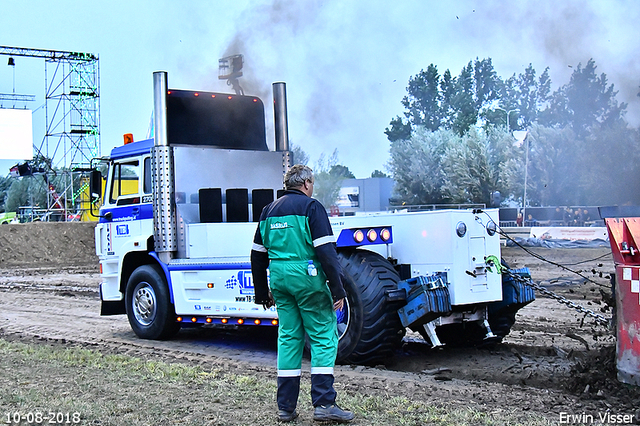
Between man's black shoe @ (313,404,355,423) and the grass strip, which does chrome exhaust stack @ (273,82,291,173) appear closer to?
the grass strip

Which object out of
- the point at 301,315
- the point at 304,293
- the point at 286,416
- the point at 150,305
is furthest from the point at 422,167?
the point at 286,416

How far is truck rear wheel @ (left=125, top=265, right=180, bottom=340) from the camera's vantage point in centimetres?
933

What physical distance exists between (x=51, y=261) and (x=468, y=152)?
77.4 ft

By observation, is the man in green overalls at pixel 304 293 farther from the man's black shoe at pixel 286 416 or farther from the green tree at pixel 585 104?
the green tree at pixel 585 104

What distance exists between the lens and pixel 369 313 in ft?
22.9

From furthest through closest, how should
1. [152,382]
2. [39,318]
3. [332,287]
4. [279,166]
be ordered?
[39,318]
[279,166]
[152,382]
[332,287]

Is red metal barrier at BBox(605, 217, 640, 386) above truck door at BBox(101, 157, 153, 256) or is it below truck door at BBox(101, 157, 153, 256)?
below

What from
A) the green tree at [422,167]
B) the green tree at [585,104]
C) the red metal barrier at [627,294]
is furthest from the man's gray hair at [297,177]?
the green tree at [422,167]

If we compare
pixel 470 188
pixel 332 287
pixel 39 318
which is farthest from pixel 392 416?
pixel 470 188

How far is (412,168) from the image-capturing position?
44344mm

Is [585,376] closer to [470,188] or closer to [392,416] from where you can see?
[392,416]

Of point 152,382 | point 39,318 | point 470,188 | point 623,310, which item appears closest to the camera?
point 623,310

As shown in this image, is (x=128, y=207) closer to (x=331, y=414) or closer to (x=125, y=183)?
(x=125, y=183)

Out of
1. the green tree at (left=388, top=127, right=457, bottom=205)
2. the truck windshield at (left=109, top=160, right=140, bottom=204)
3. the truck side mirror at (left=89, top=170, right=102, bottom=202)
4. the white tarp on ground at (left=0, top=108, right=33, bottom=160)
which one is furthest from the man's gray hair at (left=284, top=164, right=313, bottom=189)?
the white tarp on ground at (left=0, top=108, right=33, bottom=160)
